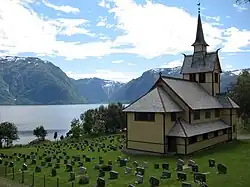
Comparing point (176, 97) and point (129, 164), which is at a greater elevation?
point (176, 97)

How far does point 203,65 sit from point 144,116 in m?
14.7

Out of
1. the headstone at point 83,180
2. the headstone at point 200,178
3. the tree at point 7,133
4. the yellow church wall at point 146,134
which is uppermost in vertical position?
the yellow church wall at point 146,134

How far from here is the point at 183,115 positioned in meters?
35.6

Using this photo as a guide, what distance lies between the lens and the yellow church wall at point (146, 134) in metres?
33.2

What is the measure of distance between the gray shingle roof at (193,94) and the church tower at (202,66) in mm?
1096

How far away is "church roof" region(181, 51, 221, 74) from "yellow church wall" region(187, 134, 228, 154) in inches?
379

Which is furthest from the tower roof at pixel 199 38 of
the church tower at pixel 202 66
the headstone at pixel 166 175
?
the headstone at pixel 166 175

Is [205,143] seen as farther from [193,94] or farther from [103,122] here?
[103,122]

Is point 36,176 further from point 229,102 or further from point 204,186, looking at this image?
point 229,102

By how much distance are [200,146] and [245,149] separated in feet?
18.0

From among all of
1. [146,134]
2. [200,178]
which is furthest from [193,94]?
[200,178]

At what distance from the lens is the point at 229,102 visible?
43219 mm

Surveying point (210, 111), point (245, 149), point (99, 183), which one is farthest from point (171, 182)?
point (210, 111)

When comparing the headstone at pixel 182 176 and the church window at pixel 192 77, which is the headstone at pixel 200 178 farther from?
the church window at pixel 192 77
